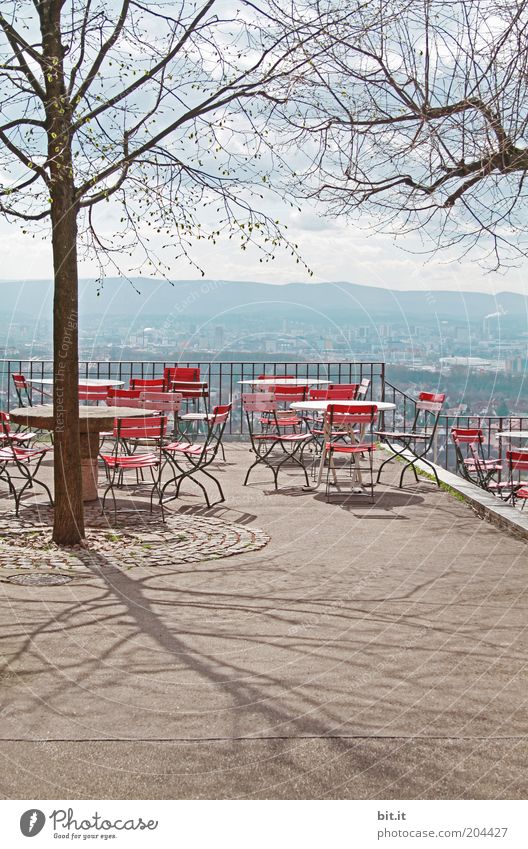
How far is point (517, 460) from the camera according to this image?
12.8 m

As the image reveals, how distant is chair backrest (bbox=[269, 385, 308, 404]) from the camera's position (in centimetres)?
1383

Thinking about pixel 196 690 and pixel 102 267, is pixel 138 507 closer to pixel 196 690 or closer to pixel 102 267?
pixel 102 267

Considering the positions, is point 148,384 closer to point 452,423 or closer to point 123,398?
point 123,398

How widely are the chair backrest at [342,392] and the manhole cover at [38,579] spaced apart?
7.22m

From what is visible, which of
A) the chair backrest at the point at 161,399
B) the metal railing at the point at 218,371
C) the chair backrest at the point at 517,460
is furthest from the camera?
the metal railing at the point at 218,371

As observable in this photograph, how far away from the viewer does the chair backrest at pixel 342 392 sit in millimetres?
13891

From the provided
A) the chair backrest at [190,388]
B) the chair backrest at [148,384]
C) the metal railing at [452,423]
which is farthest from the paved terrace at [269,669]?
the metal railing at [452,423]

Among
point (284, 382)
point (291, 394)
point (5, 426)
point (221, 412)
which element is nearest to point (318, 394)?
point (291, 394)

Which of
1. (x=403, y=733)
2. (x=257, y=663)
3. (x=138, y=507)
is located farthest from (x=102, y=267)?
(x=403, y=733)

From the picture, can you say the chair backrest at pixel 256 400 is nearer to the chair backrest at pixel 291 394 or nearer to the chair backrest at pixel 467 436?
the chair backrest at pixel 291 394

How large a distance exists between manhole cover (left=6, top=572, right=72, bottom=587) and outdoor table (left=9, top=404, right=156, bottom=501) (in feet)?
5.91

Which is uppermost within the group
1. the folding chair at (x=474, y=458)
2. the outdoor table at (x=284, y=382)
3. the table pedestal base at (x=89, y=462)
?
the outdoor table at (x=284, y=382)

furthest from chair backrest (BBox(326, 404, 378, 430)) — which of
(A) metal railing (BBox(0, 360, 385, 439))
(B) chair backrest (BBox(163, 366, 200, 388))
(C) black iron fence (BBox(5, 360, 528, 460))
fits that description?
(A) metal railing (BBox(0, 360, 385, 439))
